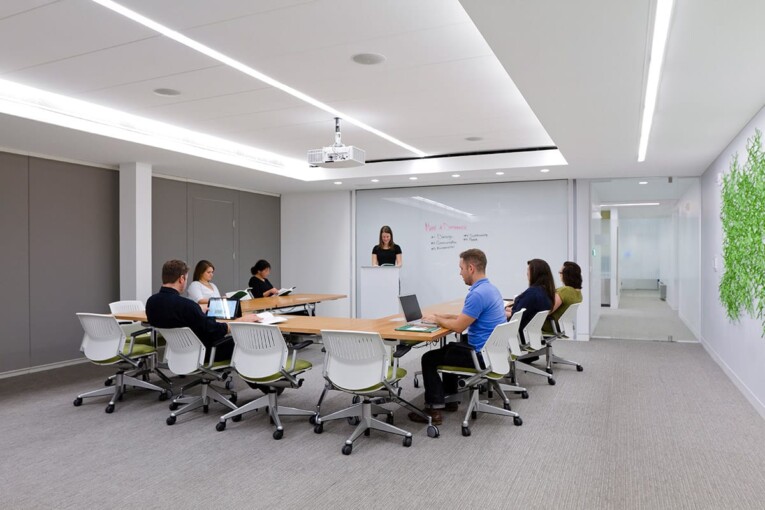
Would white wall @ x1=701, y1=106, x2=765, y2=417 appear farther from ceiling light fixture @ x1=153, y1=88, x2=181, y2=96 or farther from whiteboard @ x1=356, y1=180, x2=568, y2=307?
ceiling light fixture @ x1=153, y1=88, x2=181, y2=96

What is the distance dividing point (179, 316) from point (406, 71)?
2702 mm

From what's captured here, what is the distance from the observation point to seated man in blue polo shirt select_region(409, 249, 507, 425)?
4.28 m

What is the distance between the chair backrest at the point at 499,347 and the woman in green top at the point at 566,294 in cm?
193

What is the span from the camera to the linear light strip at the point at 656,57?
293 cm

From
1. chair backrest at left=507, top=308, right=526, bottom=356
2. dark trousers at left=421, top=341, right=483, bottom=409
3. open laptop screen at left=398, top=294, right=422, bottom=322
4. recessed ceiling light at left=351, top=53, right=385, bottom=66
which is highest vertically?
recessed ceiling light at left=351, top=53, right=385, bottom=66

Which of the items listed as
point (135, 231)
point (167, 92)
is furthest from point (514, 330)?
point (135, 231)

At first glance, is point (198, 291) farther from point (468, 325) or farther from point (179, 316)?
point (468, 325)

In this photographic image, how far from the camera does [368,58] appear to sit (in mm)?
4125

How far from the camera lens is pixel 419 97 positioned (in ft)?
17.0

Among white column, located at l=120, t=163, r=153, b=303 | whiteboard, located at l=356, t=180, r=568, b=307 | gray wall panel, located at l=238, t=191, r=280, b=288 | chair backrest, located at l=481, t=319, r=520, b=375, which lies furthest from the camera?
gray wall panel, located at l=238, t=191, r=280, b=288

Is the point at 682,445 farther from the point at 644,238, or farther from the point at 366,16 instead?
the point at 644,238

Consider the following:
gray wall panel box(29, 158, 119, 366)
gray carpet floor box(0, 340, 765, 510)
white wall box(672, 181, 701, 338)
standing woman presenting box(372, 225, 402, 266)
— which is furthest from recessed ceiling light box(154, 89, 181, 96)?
white wall box(672, 181, 701, 338)

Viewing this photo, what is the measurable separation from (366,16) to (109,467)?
131 inches

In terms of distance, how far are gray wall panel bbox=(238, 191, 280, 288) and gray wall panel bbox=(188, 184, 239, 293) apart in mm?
210
